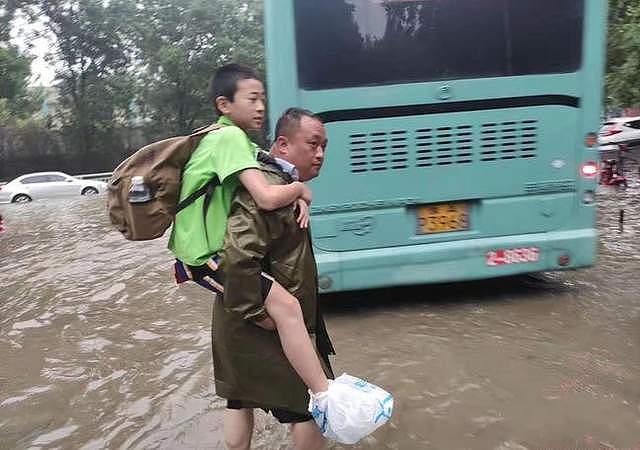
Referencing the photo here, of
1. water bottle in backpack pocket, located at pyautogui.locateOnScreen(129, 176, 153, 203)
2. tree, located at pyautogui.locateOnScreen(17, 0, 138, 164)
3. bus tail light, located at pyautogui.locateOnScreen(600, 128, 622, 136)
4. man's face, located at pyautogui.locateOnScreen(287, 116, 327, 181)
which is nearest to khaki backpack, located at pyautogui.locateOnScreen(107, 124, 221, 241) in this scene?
water bottle in backpack pocket, located at pyautogui.locateOnScreen(129, 176, 153, 203)

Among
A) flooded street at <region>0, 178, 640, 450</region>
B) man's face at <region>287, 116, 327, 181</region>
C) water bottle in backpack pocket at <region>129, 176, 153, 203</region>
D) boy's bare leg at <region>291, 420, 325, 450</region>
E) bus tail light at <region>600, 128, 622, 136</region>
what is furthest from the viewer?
bus tail light at <region>600, 128, 622, 136</region>

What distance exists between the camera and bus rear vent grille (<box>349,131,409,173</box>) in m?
5.11

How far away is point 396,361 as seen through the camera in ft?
15.0

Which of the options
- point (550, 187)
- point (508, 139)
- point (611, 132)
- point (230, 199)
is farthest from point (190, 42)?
point (230, 199)

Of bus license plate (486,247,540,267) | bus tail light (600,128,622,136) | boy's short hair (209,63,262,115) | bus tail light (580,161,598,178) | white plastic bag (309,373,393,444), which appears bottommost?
bus tail light (600,128,622,136)

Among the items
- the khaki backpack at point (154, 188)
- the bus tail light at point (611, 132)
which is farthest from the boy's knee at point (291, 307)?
the bus tail light at point (611, 132)

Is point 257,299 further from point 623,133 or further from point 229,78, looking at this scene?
point 623,133

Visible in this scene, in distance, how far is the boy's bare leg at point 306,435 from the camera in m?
2.48

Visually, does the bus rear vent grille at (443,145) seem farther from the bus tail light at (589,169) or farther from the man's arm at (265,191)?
the man's arm at (265,191)

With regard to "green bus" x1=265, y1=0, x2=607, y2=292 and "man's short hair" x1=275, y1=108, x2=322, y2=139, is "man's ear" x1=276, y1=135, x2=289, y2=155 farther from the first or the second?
"green bus" x1=265, y1=0, x2=607, y2=292

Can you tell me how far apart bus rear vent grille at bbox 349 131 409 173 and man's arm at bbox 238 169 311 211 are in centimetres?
292

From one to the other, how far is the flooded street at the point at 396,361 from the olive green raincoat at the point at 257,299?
44.8 inches

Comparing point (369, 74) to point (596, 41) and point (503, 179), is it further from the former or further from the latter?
point (596, 41)

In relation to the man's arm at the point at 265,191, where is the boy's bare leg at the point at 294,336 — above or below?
below
